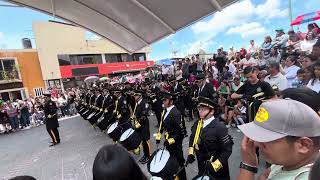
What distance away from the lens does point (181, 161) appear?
5.02 m

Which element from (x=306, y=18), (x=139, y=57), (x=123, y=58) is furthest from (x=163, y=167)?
(x=139, y=57)

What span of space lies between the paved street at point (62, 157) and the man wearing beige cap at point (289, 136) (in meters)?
3.59

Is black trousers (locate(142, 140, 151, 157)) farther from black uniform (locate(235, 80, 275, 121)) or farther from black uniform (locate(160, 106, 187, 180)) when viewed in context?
black uniform (locate(235, 80, 275, 121))

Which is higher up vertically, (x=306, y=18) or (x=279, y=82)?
(x=306, y=18)

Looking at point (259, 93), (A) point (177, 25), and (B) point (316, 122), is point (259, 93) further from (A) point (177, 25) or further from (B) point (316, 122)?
(A) point (177, 25)

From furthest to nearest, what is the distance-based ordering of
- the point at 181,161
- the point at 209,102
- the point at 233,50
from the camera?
the point at 233,50, the point at 181,161, the point at 209,102

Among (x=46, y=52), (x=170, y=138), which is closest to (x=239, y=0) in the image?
(x=170, y=138)

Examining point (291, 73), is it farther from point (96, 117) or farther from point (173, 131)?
point (96, 117)

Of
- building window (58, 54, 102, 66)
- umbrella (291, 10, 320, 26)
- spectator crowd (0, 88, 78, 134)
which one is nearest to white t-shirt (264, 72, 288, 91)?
umbrella (291, 10, 320, 26)

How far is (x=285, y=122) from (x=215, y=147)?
2.15 metres

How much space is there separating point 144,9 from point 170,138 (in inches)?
145

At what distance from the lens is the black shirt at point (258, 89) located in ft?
13.9

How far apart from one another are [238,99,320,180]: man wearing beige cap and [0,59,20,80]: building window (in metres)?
31.2

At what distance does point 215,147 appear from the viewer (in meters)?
3.42
